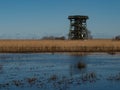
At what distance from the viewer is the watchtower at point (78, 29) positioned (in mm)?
72812

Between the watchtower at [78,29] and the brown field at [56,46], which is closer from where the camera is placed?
the brown field at [56,46]

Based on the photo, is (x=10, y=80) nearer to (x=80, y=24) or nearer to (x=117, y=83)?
(x=117, y=83)

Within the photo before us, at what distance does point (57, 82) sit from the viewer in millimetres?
19547

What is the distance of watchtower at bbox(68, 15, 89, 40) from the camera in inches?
2867

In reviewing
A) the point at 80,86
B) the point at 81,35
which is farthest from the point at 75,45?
the point at 80,86

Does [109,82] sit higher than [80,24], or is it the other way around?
[80,24]

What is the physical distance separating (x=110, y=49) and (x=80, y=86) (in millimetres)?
33162

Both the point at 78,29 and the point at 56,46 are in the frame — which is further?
the point at 78,29

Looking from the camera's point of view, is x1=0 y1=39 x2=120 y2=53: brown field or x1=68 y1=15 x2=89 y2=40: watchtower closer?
x1=0 y1=39 x2=120 y2=53: brown field

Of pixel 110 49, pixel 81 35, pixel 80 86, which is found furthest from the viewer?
pixel 81 35

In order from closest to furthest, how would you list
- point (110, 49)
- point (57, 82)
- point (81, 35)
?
point (57, 82)
point (110, 49)
point (81, 35)

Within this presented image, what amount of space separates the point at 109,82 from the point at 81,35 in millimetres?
53985

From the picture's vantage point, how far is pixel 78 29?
238 ft

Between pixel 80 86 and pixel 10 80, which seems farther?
pixel 10 80
